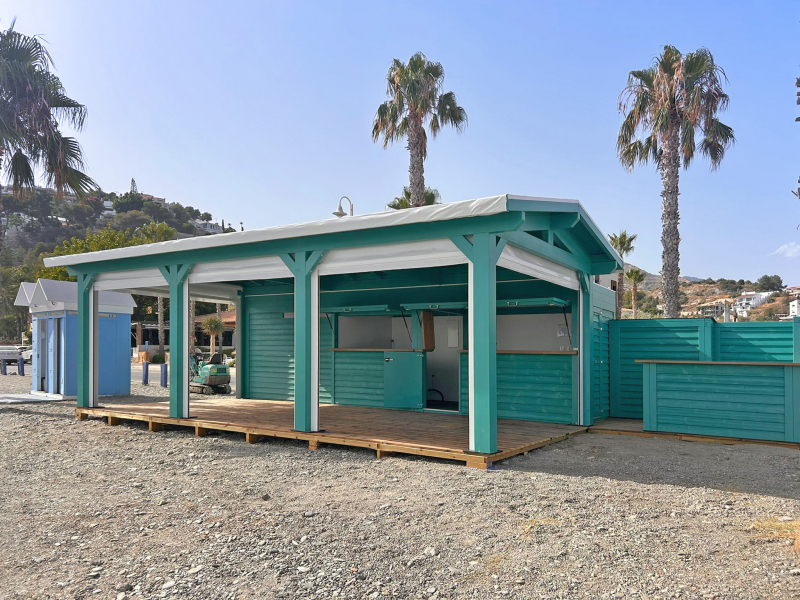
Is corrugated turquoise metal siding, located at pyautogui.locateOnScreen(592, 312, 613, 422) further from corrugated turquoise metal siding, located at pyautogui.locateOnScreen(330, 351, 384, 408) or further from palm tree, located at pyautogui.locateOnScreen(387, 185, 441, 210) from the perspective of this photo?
palm tree, located at pyautogui.locateOnScreen(387, 185, 441, 210)

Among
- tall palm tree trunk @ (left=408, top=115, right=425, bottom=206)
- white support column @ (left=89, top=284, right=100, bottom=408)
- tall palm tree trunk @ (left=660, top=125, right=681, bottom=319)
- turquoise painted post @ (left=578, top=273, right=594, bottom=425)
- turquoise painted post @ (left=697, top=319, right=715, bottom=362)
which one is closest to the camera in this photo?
turquoise painted post @ (left=578, top=273, right=594, bottom=425)

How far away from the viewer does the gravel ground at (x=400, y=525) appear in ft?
10.6

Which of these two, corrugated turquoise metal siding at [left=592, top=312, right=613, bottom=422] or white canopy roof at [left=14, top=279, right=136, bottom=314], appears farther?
white canopy roof at [left=14, top=279, right=136, bottom=314]

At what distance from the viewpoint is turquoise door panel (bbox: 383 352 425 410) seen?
32.6ft

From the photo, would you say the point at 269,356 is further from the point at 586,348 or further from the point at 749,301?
the point at 749,301

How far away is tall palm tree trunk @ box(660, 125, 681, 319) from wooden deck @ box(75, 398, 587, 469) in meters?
9.50

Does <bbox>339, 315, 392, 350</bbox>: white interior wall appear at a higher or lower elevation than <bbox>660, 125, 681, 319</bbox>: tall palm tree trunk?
lower

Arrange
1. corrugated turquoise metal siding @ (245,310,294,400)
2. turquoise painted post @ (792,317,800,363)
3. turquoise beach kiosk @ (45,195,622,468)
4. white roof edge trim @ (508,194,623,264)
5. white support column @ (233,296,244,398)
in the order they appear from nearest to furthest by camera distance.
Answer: white roof edge trim @ (508,194,623,264) → turquoise beach kiosk @ (45,195,622,468) → turquoise painted post @ (792,317,800,363) → corrugated turquoise metal siding @ (245,310,294,400) → white support column @ (233,296,244,398)

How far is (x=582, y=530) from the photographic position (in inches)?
158

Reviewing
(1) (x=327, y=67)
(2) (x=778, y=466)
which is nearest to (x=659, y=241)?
(1) (x=327, y=67)

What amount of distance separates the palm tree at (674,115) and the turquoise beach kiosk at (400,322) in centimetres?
717

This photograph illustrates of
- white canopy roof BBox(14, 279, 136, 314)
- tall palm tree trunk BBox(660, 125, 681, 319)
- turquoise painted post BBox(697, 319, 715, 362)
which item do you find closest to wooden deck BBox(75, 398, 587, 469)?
turquoise painted post BBox(697, 319, 715, 362)

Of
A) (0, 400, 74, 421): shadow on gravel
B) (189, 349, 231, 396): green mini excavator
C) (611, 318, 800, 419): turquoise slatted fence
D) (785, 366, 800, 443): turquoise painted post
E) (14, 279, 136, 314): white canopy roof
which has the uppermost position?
(14, 279, 136, 314): white canopy roof

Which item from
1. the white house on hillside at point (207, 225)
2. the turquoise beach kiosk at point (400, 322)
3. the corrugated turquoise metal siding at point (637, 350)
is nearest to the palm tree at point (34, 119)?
the turquoise beach kiosk at point (400, 322)
